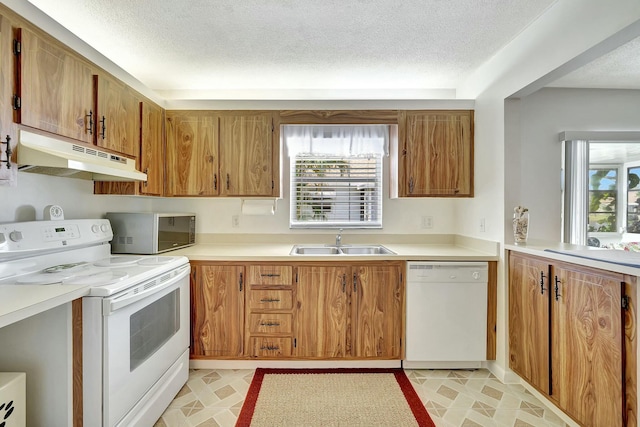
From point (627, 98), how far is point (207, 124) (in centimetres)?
361

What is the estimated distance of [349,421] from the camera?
1.82m

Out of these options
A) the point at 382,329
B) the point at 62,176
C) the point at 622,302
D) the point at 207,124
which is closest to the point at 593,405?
the point at 622,302

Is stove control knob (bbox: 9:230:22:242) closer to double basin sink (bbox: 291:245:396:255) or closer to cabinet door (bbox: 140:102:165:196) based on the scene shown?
cabinet door (bbox: 140:102:165:196)

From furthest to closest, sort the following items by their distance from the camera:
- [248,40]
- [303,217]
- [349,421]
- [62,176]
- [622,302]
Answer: [303,217], [248,40], [62,176], [349,421], [622,302]

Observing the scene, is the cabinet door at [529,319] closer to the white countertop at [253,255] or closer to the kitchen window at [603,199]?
the white countertop at [253,255]

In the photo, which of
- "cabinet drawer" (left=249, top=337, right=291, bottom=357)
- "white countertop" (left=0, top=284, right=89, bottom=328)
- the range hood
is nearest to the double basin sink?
"cabinet drawer" (left=249, top=337, right=291, bottom=357)

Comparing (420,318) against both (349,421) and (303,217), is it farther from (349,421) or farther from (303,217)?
(303,217)

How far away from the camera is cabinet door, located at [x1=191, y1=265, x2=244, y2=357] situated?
2359 millimetres

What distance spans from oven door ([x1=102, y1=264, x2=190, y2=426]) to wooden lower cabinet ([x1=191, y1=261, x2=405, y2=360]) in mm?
229

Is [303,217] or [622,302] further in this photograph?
[303,217]

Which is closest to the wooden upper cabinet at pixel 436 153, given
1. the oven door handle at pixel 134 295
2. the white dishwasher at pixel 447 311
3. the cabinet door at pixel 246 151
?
the white dishwasher at pixel 447 311

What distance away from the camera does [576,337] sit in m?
1.64

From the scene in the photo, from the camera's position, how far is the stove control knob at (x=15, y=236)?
61.0 inches

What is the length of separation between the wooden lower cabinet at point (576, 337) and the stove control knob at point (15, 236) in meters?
2.96
